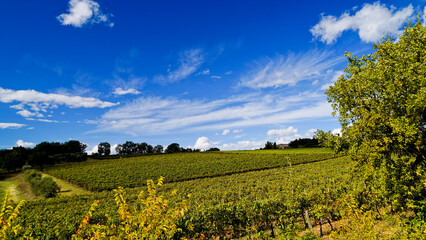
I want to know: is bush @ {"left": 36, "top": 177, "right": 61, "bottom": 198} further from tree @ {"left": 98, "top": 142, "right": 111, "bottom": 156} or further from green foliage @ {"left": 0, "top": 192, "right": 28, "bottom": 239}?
tree @ {"left": 98, "top": 142, "right": 111, "bottom": 156}

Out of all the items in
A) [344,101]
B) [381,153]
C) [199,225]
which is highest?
[344,101]

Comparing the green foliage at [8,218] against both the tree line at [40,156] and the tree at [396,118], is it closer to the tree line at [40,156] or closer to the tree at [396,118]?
the tree at [396,118]

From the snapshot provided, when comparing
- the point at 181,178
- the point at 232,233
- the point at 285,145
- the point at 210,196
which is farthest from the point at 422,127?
the point at 285,145

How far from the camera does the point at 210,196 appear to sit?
2878 cm

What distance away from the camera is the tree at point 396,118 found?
10992 mm

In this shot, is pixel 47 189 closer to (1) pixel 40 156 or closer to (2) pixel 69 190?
(2) pixel 69 190

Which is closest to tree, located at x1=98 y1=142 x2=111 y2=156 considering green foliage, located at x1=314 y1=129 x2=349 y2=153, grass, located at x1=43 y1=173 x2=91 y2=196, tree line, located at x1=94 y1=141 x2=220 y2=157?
tree line, located at x1=94 y1=141 x2=220 y2=157

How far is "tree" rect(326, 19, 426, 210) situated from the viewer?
10992 millimetres

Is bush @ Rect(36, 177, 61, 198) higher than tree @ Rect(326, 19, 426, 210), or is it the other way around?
tree @ Rect(326, 19, 426, 210)

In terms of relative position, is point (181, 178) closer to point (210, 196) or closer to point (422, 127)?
point (210, 196)

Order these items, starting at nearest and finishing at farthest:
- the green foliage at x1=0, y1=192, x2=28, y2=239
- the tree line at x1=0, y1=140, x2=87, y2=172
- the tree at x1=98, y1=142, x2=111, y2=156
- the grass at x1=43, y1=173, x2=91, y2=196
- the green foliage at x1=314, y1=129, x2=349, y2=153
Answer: the green foliage at x1=0, y1=192, x2=28, y2=239 → the green foliage at x1=314, y1=129, x2=349, y2=153 → the grass at x1=43, y1=173, x2=91, y2=196 → the tree line at x1=0, y1=140, x2=87, y2=172 → the tree at x1=98, y1=142, x2=111, y2=156

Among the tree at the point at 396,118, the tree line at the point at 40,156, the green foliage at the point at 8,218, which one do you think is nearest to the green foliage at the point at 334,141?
the tree at the point at 396,118

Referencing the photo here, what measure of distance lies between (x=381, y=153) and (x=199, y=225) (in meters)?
11.2

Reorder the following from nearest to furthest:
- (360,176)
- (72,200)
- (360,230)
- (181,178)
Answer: (360,230)
(360,176)
(72,200)
(181,178)
